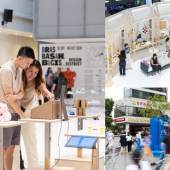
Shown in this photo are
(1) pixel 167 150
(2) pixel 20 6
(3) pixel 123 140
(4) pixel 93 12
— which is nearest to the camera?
(1) pixel 167 150

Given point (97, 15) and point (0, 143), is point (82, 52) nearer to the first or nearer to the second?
point (97, 15)

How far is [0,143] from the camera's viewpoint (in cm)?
357

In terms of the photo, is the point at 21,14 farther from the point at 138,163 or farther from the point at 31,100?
the point at 138,163

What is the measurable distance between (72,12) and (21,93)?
6808 millimetres

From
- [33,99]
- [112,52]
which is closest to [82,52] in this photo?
[33,99]

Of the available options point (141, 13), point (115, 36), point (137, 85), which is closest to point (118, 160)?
point (137, 85)

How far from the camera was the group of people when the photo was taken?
3.99m

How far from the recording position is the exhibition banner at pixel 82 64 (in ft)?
36.0

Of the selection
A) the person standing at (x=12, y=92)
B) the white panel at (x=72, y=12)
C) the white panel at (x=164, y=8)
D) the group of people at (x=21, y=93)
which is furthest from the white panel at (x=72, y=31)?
the white panel at (x=164, y=8)

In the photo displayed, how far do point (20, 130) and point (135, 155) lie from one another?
1.94 m

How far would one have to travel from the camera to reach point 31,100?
429 centimetres

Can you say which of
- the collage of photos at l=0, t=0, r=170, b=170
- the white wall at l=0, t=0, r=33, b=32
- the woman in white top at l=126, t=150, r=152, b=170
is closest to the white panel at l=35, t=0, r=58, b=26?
the white wall at l=0, t=0, r=33, b=32

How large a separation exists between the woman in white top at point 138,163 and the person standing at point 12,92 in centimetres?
171

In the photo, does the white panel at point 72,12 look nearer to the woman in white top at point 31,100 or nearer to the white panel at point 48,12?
the white panel at point 48,12
